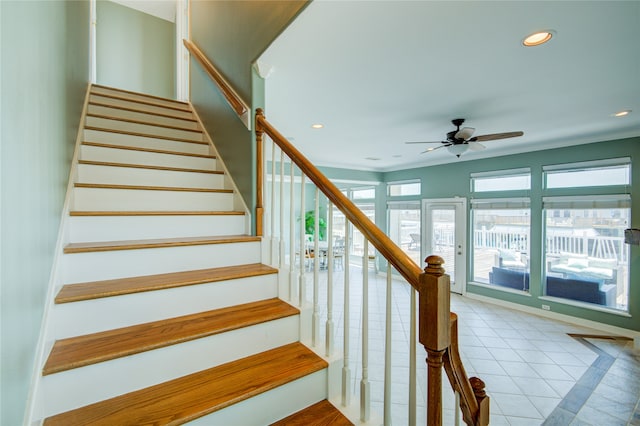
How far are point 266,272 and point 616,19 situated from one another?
8.25 ft

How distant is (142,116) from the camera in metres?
3.08

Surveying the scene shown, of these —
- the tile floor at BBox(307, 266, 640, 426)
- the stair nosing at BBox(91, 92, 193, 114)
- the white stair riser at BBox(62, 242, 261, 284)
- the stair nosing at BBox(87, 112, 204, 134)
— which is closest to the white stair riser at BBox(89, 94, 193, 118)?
the stair nosing at BBox(91, 92, 193, 114)

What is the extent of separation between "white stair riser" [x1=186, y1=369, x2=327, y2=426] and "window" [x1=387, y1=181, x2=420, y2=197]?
6127mm

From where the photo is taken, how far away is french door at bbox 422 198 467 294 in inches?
237

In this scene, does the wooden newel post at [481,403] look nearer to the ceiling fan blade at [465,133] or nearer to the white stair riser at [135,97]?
the ceiling fan blade at [465,133]

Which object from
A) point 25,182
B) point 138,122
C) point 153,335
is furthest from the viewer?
point 138,122

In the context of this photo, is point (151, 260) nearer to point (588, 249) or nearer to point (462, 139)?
point (462, 139)

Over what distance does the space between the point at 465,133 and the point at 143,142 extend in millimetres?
3373

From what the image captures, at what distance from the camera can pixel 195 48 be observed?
3.30 metres

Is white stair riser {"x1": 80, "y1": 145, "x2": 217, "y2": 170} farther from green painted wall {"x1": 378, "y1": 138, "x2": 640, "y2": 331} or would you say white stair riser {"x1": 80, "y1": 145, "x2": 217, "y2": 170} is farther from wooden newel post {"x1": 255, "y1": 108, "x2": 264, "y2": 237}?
green painted wall {"x1": 378, "y1": 138, "x2": 640, "y2": 331}

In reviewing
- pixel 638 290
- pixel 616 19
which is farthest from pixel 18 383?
pixel 638 290

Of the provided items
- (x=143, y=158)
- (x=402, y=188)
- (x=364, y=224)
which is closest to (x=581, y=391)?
(x=364, y=224)

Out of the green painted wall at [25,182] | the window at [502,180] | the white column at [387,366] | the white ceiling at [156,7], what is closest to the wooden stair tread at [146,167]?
the green painted wall at [25,182]

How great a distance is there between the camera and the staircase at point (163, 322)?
3.72ft
